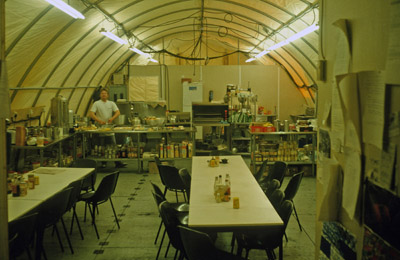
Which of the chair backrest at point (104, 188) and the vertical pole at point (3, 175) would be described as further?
the chair backrest at point (104, 188)

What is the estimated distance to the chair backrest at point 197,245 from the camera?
10.9 feet

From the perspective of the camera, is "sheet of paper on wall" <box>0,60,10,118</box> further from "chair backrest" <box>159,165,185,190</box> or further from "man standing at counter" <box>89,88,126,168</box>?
"man standing at counter" <box>89,88,126,168</box>

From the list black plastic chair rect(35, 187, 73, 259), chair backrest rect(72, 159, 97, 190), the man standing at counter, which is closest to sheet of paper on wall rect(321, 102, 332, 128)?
black plastic chair rect(35, 187, 73, 259)

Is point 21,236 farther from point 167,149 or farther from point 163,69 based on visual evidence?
point 163,69

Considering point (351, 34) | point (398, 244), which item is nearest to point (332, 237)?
point (398, 244)

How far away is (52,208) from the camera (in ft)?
14.4

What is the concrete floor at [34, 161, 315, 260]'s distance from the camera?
4887 millimetres

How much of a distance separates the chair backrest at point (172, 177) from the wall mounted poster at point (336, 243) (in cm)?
369

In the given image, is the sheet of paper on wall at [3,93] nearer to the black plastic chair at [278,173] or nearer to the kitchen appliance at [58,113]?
the black plastic chair at [278,173]

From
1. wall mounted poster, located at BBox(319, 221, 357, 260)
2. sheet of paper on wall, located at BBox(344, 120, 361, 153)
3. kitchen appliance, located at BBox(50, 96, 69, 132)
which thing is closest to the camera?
sheet of paper on wall, located at BBox(344, 120, 361, 153)

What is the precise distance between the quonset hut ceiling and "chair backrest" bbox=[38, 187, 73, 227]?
363 cm

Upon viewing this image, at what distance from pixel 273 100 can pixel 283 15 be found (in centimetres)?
571

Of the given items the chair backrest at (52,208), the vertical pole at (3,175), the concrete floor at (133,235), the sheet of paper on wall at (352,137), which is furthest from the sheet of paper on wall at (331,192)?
the chair backrest at (52,208)

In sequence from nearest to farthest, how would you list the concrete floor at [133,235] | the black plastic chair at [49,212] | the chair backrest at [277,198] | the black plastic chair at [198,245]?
the black plastic chair at [198,245] → the black plastic chair at [49,212] → the chair backrest at [277,198] → the concrete floor at [133,235]
